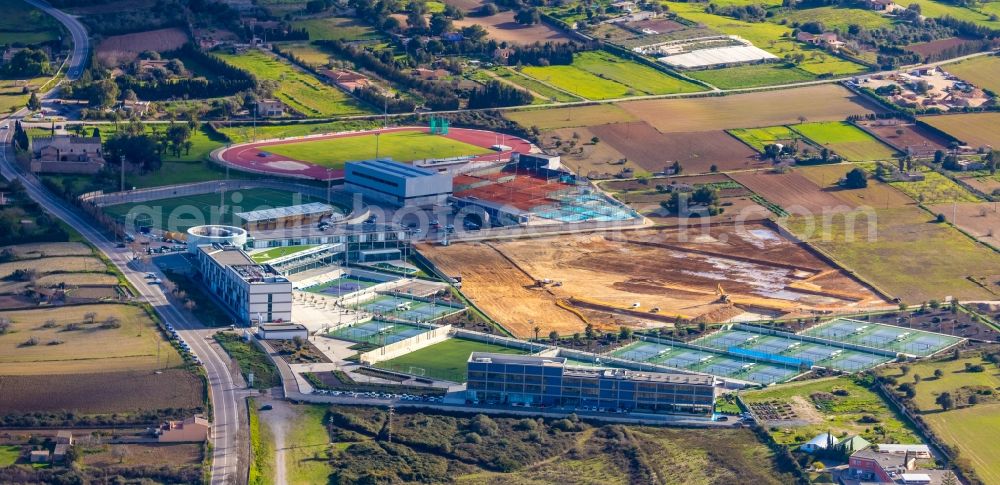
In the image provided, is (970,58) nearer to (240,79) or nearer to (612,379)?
(240,79)

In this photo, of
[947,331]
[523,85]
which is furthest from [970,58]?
[947,331]

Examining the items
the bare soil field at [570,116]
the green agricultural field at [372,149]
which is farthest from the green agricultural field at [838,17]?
the green agricultural field at [372,149]

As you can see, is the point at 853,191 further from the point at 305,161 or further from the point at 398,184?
the point at 305,161

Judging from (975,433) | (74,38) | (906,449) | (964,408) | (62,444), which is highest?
(906,449)

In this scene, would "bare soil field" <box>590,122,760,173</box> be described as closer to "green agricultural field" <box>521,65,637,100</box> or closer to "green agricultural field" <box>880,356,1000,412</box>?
"green agricultural field" <box>521,65,637,100</box>

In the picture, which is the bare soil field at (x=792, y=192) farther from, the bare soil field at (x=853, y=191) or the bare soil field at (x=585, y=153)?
the bare soil field at (x=585, y=153)

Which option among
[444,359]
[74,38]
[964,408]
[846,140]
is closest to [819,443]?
[964,408]

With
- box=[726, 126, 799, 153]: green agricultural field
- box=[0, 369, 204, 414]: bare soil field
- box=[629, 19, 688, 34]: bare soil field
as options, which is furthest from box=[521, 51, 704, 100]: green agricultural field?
box=[0, 369, 204, 414]: bare soil field
